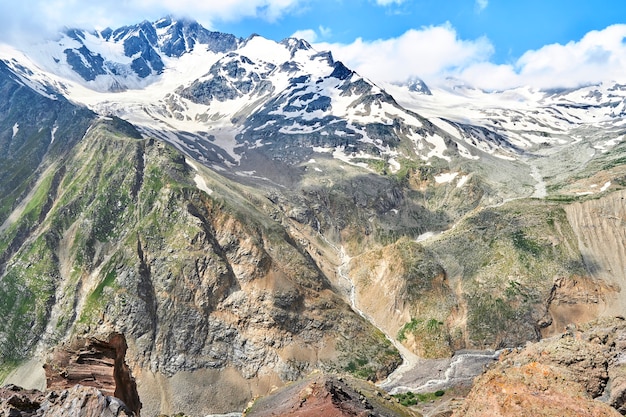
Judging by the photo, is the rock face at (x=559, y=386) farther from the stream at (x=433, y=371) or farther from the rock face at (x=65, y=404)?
the stream at (x=433, y=371)

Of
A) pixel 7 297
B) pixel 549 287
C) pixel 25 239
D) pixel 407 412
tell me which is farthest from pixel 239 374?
pixel 25 239

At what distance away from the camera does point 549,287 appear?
137 m

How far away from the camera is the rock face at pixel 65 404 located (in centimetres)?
3497

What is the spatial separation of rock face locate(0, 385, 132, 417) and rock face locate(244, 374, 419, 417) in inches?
971

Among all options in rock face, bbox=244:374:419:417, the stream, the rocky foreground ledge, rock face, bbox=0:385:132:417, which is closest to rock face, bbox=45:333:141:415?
the rocky foreground ledge

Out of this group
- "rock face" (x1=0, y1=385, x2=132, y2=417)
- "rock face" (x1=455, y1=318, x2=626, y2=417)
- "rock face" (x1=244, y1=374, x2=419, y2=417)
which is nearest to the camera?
"rock face" (x1=455, y1=318, x2=626, y2=417)

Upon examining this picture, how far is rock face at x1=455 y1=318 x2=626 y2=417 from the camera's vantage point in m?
33.4

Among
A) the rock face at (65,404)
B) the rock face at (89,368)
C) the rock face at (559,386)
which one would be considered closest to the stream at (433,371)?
the rock face at (559,386)

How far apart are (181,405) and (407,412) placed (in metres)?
67.2

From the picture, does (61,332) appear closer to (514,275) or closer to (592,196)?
(514,275)

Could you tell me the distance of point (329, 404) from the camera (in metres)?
54.6

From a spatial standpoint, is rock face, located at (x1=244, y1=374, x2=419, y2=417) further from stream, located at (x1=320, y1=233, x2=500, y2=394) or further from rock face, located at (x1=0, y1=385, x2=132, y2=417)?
stream, located at (x1=320, y1=233, x2=500, y2=394)

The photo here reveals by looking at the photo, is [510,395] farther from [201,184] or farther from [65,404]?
[201,184]

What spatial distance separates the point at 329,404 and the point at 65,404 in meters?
29.0
